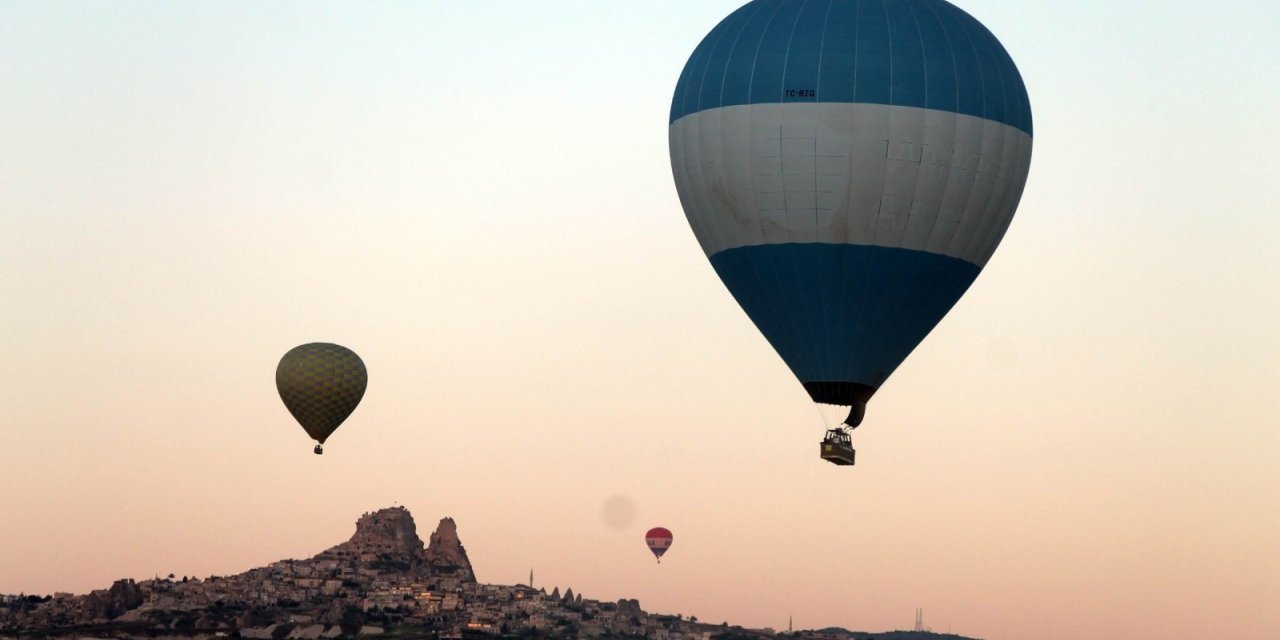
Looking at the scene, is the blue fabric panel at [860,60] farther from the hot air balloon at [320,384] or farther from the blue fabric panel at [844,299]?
the hot air balloon at [320,384]

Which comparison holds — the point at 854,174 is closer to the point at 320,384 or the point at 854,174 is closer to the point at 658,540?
the point at 320,384

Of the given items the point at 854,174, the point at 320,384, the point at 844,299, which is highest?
the point at 320,384

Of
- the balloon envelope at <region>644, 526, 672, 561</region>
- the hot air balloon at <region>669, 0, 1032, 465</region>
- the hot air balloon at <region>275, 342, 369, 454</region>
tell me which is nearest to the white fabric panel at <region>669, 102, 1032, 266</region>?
the hot air balloon at <region>669, 0, 1032, 465</region>

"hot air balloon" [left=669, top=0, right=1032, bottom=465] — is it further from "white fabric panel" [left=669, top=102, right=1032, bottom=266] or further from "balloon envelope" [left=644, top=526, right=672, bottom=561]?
"balloon envelope" [left=644, top=526, right=672, bottom=561]

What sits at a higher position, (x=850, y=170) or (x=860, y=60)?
(x=860, y=60)

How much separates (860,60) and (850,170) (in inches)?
145

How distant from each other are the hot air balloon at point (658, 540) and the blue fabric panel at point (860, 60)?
74.9m

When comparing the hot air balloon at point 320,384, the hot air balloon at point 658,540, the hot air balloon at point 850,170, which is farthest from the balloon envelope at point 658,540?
the hot air balloon at point 850,170

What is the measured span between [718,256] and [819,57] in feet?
26.0

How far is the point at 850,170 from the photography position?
6638 cm

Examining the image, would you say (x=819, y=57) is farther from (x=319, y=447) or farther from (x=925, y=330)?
(x=319, y=447)

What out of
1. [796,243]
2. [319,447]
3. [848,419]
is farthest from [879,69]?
[319,447]

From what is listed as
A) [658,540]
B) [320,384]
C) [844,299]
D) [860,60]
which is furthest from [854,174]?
[658,540]

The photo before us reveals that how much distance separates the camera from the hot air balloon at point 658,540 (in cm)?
14238
